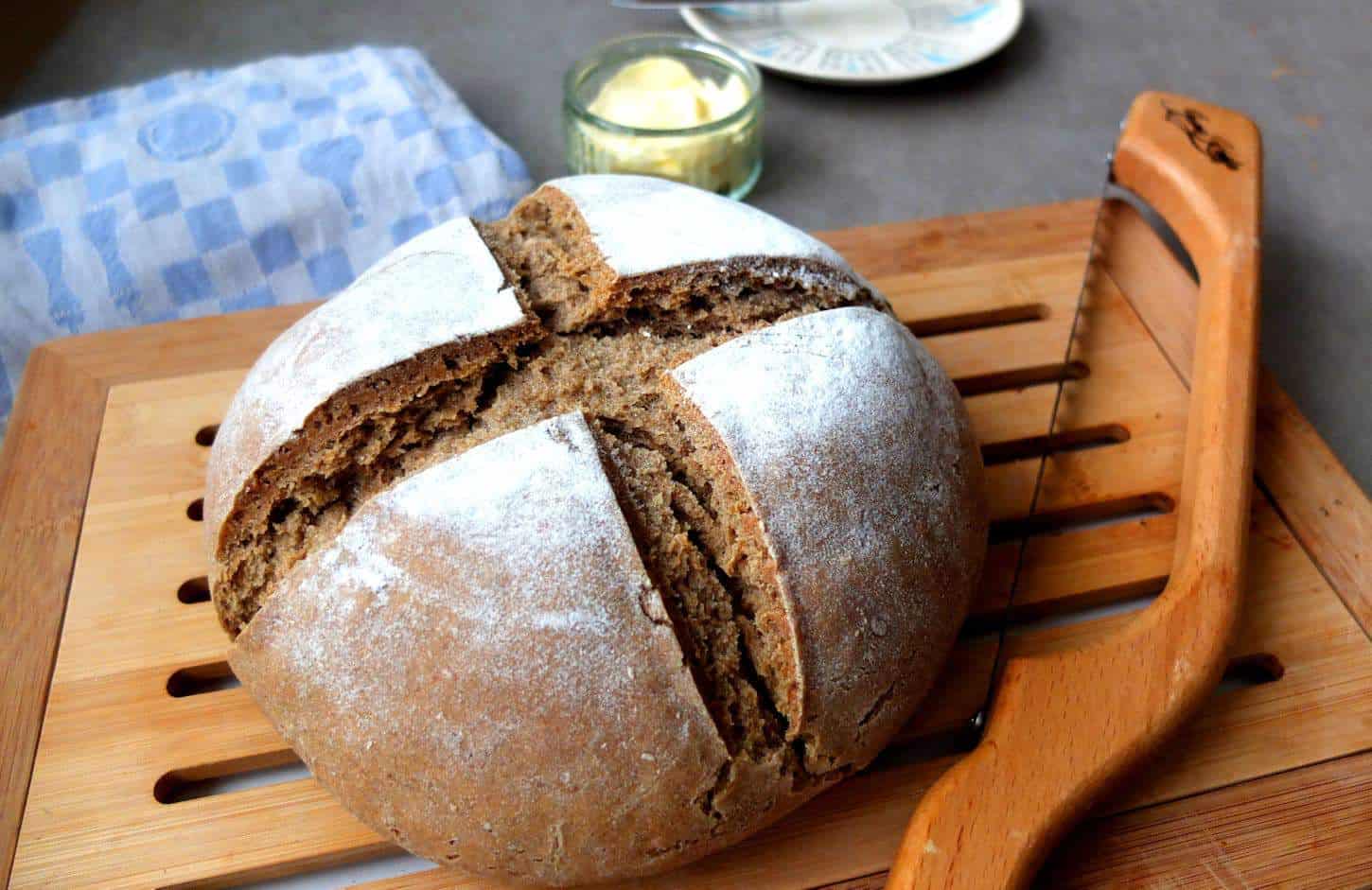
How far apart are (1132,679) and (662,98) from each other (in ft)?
3.70

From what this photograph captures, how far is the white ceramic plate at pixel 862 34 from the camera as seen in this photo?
2.01 m

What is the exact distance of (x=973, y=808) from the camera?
89 cm

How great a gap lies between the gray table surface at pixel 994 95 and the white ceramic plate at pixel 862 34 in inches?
3.0

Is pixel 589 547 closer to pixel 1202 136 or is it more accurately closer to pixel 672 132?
pixel 672 132

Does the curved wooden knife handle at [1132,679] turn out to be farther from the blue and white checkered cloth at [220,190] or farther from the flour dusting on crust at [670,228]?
the blue and white checkered cloth at [220,190]

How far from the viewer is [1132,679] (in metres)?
0.98

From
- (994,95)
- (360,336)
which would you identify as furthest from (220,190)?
(994,95)

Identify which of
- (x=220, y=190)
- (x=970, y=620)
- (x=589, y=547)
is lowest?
(x=970, y=620)

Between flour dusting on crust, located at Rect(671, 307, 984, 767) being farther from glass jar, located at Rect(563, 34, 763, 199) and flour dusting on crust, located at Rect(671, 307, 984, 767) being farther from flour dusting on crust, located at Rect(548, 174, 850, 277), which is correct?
glass jar, located at Rect(563, 34, 763, 199)

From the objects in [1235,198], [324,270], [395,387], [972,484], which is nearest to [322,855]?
[395,387]

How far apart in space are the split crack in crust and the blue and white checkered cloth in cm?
68

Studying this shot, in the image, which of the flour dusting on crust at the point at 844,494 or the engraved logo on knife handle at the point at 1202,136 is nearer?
the flour dusting on crust at the point at 844,494

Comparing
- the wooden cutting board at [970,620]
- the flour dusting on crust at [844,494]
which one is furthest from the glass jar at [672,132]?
the flour dusting on crust at [844,494]

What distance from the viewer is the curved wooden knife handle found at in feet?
2.87
